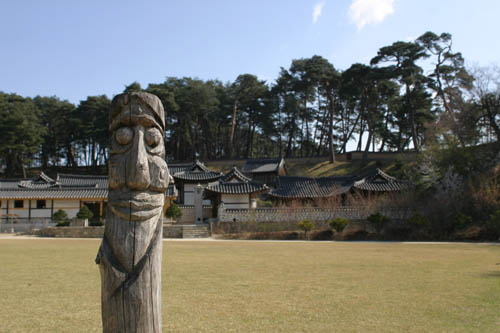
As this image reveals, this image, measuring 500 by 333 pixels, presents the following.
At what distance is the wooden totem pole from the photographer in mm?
2969

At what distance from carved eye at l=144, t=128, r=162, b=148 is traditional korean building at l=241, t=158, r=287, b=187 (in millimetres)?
44242

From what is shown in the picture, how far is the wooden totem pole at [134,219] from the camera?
2969 mm

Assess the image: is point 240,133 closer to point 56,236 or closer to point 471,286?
point 56,236

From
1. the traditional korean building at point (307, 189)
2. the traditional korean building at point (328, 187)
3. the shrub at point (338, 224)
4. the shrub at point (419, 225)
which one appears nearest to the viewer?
the shrub at point (419, 225)

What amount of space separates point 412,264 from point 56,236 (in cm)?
2562

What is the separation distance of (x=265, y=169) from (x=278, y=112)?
9037mm

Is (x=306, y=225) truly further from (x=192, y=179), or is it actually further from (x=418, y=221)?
(x=192, y=179)

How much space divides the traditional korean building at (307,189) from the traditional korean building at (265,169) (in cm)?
1047

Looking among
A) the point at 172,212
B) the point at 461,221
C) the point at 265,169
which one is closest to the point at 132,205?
the point at 461,221

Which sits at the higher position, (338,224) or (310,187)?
(310,187)

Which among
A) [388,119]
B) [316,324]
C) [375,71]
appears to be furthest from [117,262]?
[388,119]

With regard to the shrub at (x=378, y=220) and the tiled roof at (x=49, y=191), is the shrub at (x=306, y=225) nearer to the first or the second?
the shrub at (x=378, y=220)

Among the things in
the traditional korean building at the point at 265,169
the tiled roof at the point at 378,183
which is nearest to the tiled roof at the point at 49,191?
the traditional korean building at the point at 265,169

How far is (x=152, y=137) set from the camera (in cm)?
337
